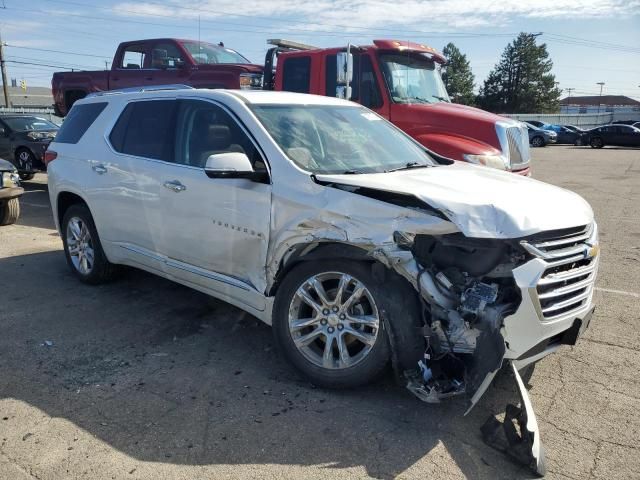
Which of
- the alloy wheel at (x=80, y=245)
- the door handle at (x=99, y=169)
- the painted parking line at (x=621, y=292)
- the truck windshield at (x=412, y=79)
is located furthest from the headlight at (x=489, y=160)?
the alloy wheel at (x=80, y=245)

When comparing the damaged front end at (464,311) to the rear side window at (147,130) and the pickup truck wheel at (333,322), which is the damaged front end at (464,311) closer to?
the pickup truck wheel at (333,322)

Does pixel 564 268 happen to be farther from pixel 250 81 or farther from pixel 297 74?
pixel 250 81

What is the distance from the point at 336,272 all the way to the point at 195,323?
1.80m

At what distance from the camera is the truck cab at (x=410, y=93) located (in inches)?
301

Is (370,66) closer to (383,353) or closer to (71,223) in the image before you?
(71,223)

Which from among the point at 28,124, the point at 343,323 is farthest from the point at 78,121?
the point at 28,124

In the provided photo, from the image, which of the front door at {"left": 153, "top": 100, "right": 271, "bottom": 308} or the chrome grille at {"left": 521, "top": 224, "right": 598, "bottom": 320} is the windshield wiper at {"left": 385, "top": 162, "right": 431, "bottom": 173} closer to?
the front door at {"left": 153, "top": 100, "right": 271, "bottom": 308}

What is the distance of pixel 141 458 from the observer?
117 inches

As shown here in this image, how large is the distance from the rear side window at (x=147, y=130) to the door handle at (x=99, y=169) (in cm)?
22

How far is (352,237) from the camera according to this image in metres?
3.40

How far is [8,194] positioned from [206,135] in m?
5.64

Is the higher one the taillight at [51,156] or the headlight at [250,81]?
the headlight at [250,81]

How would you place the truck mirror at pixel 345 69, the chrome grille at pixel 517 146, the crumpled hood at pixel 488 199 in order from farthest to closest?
the chrome grille at pixel 517 146 → the truck mirror at pixel 345 69 → the crumpled hood at pixel 488 199

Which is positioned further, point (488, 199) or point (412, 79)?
point (412, 79)
